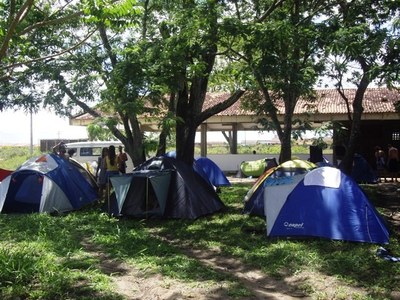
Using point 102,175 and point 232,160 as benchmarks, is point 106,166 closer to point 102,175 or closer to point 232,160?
point 102,175

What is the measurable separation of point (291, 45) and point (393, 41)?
255 cm

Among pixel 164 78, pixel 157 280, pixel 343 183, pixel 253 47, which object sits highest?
pixel 253 47

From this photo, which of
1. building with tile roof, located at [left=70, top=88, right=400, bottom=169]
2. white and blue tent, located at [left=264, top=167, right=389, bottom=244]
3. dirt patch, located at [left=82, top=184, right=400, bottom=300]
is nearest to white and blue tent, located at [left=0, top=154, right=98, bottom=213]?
dirt patch, located at [left=82, top=184, right=400, bottom=300]

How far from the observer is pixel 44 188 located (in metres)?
9.72

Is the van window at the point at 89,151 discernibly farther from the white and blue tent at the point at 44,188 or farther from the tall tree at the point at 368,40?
the tall tree at the point at 368,40

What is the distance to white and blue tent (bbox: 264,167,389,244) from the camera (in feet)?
21.4

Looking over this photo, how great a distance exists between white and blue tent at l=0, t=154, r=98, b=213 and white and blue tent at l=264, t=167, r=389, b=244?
4.83 m

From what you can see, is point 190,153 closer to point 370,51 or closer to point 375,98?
point 370,51

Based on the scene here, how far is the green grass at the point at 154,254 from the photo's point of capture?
4875mm

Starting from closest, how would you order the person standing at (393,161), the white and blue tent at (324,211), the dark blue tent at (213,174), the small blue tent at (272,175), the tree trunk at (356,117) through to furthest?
1. the white and blue tent at (324,211)
2. the small blue tent at (272,175)
3. the tree trunk at (356,117)
4. the dark blue tent at (213,174)
5. the person standing at (393,161)

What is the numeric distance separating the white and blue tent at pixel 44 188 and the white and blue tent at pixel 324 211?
483 centimetres

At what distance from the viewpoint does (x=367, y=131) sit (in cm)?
1908

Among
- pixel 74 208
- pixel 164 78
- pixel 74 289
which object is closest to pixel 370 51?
pixel 164 78

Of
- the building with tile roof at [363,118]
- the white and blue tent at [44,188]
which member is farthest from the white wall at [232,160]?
the white and blue tent at [44,188]
